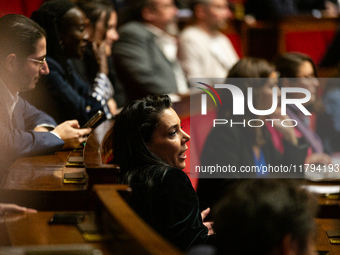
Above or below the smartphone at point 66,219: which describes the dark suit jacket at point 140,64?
below

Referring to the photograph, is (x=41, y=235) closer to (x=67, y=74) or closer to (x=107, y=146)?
(x=107, y=146)

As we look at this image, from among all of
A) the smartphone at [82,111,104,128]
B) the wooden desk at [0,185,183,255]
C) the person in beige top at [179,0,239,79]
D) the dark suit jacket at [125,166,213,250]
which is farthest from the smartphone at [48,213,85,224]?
the person in beige top at [179,0,239,79]

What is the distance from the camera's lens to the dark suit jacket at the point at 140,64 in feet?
9.24

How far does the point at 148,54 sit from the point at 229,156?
131cm

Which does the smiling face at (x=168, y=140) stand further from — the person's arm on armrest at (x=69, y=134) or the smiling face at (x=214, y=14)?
the smiling face at (x=214, y=14)

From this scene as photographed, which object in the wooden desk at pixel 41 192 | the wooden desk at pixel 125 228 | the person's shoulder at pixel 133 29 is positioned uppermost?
the wooden desk at pixel 125 228

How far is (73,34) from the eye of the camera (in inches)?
67.7

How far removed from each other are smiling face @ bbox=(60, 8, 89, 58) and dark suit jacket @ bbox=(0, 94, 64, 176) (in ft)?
0.93

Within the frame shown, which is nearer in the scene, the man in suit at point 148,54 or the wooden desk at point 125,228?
the wooden desk at point 125,228

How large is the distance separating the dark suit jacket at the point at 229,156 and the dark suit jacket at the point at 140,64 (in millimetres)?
1037

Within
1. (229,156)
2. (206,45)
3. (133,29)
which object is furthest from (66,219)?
(206,45)

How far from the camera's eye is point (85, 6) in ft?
6.63

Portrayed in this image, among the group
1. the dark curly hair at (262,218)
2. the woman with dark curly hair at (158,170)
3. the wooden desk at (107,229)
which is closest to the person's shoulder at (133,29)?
the woman with dark curly hair at (158,170)

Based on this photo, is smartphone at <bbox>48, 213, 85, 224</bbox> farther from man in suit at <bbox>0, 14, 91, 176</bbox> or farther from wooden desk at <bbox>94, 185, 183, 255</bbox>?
man in suit at <bbox>0, 14, 91, 176</bbox>
